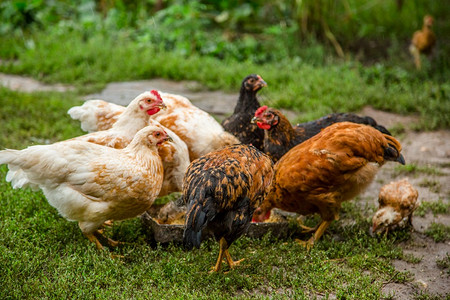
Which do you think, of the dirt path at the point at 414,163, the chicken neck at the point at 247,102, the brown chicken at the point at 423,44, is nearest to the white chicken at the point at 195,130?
the chicken neck at the point at 247,102

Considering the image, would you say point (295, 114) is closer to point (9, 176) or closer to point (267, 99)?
point (267, 99)

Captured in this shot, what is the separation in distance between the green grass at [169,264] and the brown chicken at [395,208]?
14 centimetres

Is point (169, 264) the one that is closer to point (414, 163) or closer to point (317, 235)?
point (317, 235)

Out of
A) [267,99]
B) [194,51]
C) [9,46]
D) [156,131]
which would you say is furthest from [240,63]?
[156,131]

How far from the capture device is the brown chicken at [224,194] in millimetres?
3713

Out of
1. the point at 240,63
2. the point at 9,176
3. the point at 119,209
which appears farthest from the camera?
the point at 240,63

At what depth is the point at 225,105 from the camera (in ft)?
26.8

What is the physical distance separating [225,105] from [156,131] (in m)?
3.75

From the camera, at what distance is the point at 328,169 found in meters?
4.57

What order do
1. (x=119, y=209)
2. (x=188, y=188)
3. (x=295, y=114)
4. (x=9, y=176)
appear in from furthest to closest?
(x=295, y=114) < (x=9, y=176) < (x=119, y=209) < (x=188, y=188)

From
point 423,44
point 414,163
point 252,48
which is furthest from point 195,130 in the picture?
point 423,44

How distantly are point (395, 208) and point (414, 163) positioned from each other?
1.87 meters

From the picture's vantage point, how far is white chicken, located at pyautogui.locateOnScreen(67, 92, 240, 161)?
520 cm

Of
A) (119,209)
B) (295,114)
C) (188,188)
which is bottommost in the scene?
(295,114)
